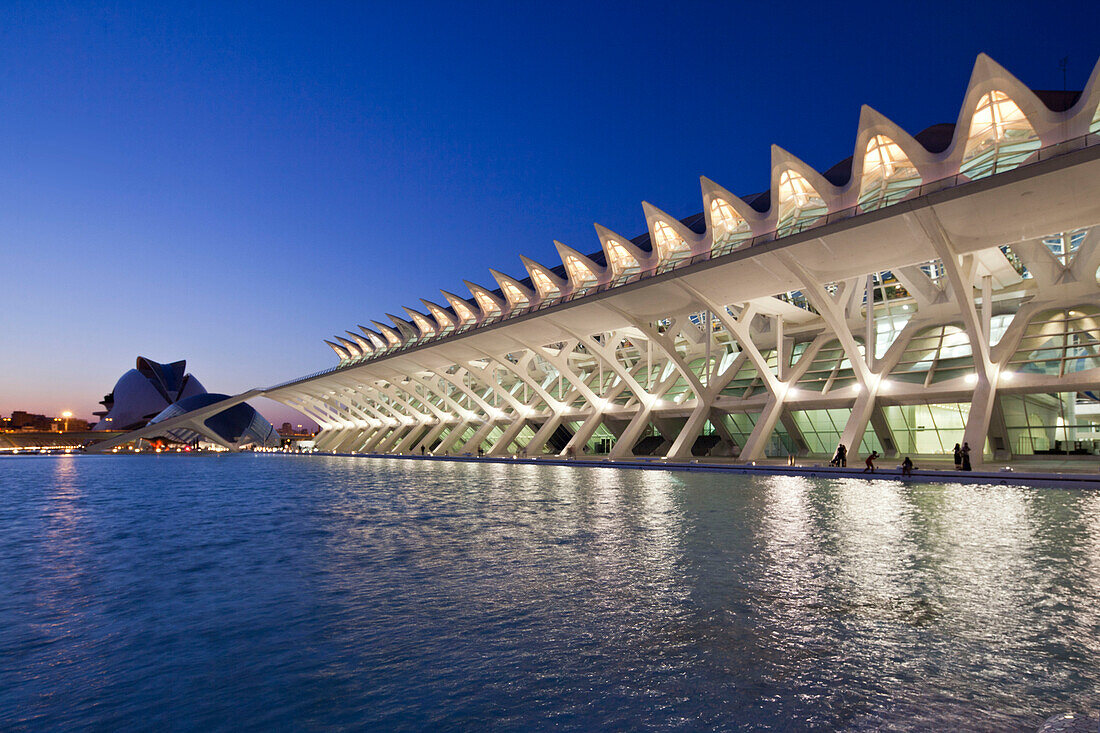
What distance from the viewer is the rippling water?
10.9 feet

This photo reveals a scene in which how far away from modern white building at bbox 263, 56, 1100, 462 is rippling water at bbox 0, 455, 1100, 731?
13.3m

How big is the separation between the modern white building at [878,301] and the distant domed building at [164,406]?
4685 centimetres

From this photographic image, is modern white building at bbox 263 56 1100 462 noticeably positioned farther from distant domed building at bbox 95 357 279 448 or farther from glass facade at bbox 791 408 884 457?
distant domed building at bbox 95 357 279 448

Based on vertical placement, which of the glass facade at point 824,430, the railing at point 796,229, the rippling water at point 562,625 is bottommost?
the rippling water at point 562,625

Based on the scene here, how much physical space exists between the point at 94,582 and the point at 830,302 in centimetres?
2440

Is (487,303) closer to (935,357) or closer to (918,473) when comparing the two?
(935,357)

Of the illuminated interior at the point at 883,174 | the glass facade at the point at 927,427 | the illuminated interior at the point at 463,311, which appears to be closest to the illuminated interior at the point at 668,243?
the illuminated interior at the point at 883,174

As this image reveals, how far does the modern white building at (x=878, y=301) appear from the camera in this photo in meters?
19.6

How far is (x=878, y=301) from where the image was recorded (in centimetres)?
3278

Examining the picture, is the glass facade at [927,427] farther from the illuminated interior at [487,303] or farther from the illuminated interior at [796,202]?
Result: the illuminated interior at [487,303]

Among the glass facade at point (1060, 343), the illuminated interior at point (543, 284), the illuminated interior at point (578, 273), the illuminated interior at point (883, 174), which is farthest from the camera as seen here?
the illuminated interior at point (543, 284)

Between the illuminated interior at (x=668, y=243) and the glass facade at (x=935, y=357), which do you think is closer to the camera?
the glass facade at (x=935, y=357)

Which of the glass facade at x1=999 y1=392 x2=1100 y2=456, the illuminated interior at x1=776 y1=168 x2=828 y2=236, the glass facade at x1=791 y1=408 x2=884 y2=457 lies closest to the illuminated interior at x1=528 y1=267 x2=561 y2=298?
the glass facade at x1=791 y1=408 x2=884 y2=457

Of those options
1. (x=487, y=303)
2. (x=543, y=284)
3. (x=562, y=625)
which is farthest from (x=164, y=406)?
(x=562, y=625)
